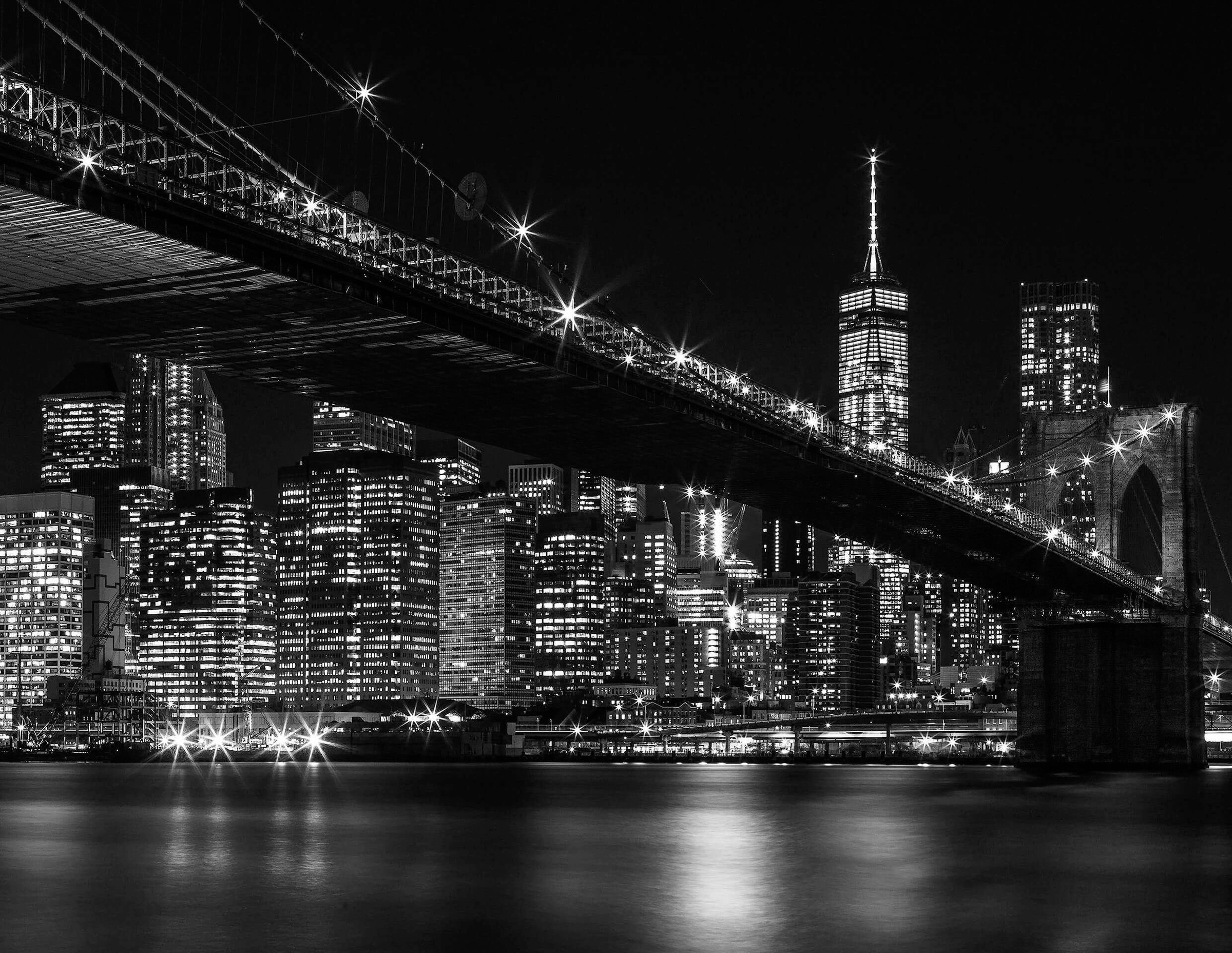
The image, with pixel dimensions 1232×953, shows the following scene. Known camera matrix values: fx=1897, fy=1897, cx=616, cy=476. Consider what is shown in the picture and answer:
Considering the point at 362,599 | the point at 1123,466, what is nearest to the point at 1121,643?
the point at 1123,466

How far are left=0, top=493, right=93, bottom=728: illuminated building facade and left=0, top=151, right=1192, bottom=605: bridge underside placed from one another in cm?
12480

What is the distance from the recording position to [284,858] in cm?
3700

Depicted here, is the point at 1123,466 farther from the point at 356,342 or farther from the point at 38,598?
the point at 38,598

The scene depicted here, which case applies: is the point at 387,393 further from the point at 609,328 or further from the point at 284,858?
the point at 284,858

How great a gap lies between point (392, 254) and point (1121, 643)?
41992 mm

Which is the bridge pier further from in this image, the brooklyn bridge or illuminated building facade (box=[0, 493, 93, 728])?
illuminated building facade (box=[0, 493, 93, 728])

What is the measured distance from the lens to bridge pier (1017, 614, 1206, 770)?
240 feet

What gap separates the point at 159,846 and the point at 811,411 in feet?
93.8

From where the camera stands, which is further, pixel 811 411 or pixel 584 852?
pixel 811 411

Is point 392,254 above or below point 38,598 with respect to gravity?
above

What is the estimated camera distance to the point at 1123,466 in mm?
80562

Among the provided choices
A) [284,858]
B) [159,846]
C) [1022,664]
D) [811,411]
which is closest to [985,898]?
[284,858]

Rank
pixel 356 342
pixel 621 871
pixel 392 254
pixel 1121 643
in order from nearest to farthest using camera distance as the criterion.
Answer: pixel 621 871, pixel 392 254, pixel 356 342, pixel 1121 643

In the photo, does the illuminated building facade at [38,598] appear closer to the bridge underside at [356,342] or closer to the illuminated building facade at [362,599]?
the illuminated building facade at [362,599]
